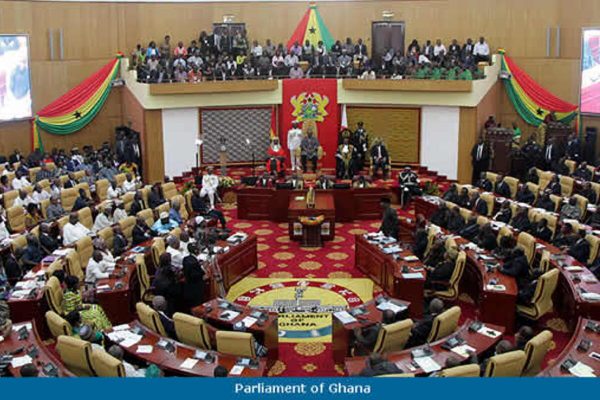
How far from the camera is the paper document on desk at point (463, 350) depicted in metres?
8.12

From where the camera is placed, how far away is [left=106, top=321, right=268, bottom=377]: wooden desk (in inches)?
308

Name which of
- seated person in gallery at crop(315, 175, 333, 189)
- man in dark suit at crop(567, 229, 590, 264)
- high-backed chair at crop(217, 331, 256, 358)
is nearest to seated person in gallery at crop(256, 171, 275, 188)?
seated person in gallery at crop(315, 175, 333, 189)

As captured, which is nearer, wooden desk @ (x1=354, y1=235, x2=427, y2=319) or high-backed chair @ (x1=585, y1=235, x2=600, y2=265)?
wooden desk @ (x1=354, y1=235, x2=427, y2=319)

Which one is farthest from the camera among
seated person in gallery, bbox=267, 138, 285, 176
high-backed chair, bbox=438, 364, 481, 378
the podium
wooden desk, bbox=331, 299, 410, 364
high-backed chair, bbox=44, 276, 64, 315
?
the podium

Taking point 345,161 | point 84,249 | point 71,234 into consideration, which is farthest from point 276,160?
point 84,249

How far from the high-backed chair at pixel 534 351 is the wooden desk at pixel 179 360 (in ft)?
9.46

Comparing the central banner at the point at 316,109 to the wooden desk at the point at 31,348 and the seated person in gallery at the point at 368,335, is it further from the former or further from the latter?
the wooden desk at the point at 31,348

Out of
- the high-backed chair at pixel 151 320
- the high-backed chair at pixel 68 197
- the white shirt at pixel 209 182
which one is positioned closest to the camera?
the high-backed chair at pixel 151 320

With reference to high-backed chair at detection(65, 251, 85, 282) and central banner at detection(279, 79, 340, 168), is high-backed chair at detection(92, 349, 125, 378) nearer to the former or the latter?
high-backed chair at detection(65, 251, 85, 282)

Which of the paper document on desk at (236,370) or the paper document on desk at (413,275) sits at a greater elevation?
the paper document on desk at (413,275)

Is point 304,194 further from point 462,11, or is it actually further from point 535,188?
point 462,11

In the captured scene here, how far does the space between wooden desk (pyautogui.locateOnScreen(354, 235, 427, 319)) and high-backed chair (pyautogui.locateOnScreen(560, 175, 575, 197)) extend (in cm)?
551

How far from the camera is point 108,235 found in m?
12.8

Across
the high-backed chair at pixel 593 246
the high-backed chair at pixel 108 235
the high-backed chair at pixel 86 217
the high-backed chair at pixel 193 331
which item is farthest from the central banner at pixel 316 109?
the high-backed chair at pixel 193 331
